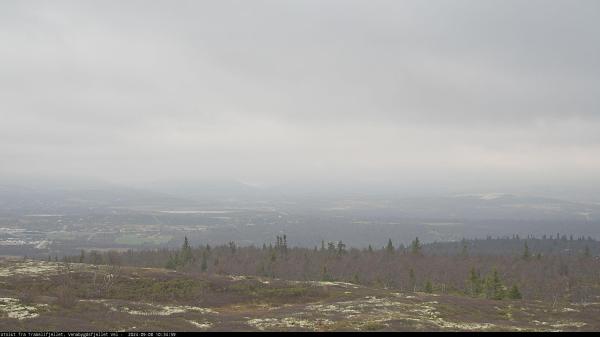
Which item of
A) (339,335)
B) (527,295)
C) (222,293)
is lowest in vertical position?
(527,295)

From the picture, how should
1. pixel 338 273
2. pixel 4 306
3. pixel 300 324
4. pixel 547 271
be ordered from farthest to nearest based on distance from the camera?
pixel 547 271 < pixel 338 273 < pixel 4 306 < pixel 300 324

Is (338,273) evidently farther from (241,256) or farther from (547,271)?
(547,271)

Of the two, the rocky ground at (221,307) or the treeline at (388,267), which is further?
the treeline at (388,267)

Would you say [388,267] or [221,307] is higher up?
[221,307]

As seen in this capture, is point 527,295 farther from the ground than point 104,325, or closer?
closer

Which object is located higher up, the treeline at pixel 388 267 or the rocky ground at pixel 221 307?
the rocky ground at pixel 221 307

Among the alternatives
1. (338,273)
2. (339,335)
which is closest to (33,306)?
(339,335)

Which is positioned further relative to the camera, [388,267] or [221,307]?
[388,267]

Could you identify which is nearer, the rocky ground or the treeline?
the rocky ground
